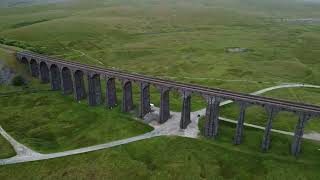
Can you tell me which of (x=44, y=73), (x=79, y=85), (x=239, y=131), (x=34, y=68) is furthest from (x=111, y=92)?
(x=34, y=68)

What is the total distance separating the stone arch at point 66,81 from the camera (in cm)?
11219

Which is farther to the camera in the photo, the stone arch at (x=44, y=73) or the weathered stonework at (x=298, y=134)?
the stone arch at (x=44, y=73)

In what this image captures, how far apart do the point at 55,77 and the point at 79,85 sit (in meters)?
15.0

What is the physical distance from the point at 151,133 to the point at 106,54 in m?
106

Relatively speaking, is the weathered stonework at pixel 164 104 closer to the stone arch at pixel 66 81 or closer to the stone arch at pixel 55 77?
the stone arch at pixel 66 81

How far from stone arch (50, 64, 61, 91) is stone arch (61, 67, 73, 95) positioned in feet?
17.7

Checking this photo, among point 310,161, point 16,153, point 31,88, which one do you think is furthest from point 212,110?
point 31,88

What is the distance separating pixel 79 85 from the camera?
109688 mm


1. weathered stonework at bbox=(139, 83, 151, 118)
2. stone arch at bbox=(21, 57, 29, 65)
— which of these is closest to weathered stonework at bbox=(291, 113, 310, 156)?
weathered stonework at bbox=(139, 83, 151, 118)

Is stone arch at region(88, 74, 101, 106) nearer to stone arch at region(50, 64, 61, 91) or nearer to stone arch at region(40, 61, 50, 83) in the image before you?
stone arch at region(50, 64, 61, 91)

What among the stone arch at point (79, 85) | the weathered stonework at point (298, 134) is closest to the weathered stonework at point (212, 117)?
the weathered stonework at point (298, 134)

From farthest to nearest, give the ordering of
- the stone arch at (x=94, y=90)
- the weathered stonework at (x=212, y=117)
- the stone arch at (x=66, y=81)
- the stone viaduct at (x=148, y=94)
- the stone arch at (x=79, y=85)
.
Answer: the stone arch at (x=66, y=81) < the stone arch at (x=79, y=85) < the stone arch at (x=94, y=90) < the weathered stonework at (x=212, y=117) < the stone viaduct at (x=148, y=94)

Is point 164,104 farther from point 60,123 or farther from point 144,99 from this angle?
point 60,123

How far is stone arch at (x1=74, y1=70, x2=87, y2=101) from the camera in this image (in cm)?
10721
